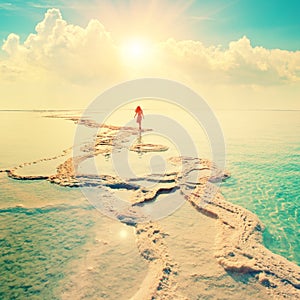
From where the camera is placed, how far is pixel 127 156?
688 inches

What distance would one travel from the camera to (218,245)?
23.2 ft

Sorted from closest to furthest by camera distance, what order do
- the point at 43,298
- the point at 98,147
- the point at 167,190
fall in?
1. the point at 43,298
2. the point at 167,190
3. the point at 98,147

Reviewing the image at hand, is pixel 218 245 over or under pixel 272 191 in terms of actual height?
under

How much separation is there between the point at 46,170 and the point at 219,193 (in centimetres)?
881

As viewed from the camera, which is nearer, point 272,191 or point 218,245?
point 218,245

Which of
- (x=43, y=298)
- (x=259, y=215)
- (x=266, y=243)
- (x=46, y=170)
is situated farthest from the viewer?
(x=46, y=170)

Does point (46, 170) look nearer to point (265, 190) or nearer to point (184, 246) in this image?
point (184, 246)

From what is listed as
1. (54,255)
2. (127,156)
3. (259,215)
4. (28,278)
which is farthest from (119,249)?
(127,156)

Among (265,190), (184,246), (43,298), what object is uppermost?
(265,190)

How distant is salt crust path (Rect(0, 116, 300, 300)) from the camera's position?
554cm

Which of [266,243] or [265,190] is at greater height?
[265,190]

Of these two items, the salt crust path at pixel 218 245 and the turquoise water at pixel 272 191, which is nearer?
the salt crust path at pixel 218 245

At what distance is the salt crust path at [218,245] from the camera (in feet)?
18.2

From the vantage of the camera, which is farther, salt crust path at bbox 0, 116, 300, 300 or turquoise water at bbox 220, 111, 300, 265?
turquoise water at bbox 220, 111, 300, 265
